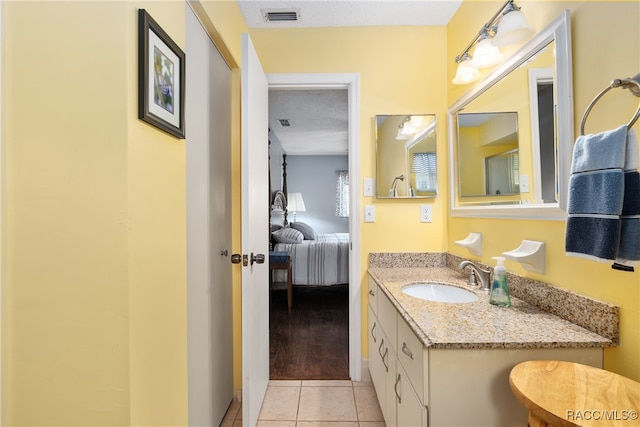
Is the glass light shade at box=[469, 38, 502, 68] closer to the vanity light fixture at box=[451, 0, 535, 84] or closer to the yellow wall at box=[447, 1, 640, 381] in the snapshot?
the vanity light fixture at box=[451, 0, 535, 84]

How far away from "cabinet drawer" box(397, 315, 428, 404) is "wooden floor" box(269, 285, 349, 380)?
3.61 ft

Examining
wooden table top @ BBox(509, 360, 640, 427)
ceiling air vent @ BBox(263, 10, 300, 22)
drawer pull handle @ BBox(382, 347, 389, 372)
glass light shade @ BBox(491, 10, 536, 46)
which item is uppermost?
ceiling air vent @ BBox(263, 10, 300, 22)

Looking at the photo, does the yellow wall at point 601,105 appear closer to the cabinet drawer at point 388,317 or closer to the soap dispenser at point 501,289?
the soap dispenser at point 501,289

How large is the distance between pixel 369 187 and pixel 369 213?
176 mm

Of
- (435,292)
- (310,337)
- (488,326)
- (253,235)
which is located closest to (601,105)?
(488,326)

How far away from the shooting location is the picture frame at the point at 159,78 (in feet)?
2.69

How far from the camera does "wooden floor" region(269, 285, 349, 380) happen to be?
218 cm

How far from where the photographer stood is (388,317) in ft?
4.72

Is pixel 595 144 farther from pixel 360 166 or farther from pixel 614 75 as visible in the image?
pixel 360 166

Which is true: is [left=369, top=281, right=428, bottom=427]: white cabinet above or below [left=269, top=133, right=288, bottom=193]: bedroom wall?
below

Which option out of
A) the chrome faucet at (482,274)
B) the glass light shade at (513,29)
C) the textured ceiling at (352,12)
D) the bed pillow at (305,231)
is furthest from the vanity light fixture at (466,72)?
the bed pillow at (305,231)

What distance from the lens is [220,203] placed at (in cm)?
163

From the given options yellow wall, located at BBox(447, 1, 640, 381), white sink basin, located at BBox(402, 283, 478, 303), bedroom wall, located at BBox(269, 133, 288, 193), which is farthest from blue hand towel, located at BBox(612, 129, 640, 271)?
bedroom wall, located at BBox(269, 133, 288, 193)

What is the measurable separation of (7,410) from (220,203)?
1.05 m
